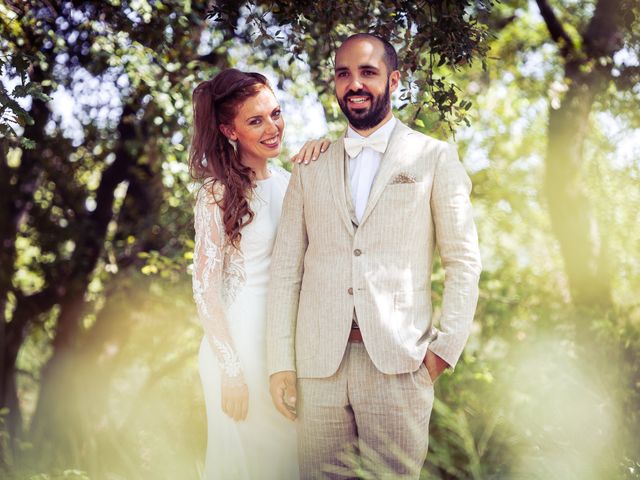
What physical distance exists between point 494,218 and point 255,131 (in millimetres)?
6770

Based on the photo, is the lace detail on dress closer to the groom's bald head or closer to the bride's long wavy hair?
the bride's long wavy hair

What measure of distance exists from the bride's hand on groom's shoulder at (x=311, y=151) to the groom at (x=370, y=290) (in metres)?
0.10

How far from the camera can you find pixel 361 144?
2.74 m

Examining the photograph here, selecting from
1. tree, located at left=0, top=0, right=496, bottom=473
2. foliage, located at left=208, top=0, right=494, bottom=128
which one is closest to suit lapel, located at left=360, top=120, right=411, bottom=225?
foliage, located at left=208, top=0, right=494, bottom=128

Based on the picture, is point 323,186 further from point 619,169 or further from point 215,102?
point 619,169

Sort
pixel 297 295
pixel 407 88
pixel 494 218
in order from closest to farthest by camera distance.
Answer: pixel 297 295 → pixel 407 88 → pixel 494 218

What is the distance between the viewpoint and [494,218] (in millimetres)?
9312

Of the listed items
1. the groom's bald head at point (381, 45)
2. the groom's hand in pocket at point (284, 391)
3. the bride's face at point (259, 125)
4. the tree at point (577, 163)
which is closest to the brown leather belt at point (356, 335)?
the groom's hand in pocket at point (284, 391)

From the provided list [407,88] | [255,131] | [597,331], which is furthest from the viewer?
[597,331]

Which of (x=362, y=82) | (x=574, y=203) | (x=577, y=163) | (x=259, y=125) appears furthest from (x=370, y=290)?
(x=577, y=163)

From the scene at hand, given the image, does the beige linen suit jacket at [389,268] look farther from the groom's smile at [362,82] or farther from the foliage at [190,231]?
the foliage at [190,231]

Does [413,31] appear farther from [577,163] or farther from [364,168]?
[577,163]

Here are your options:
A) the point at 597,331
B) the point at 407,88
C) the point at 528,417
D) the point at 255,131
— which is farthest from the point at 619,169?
the point at 255,131

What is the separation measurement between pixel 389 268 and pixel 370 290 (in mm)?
111
